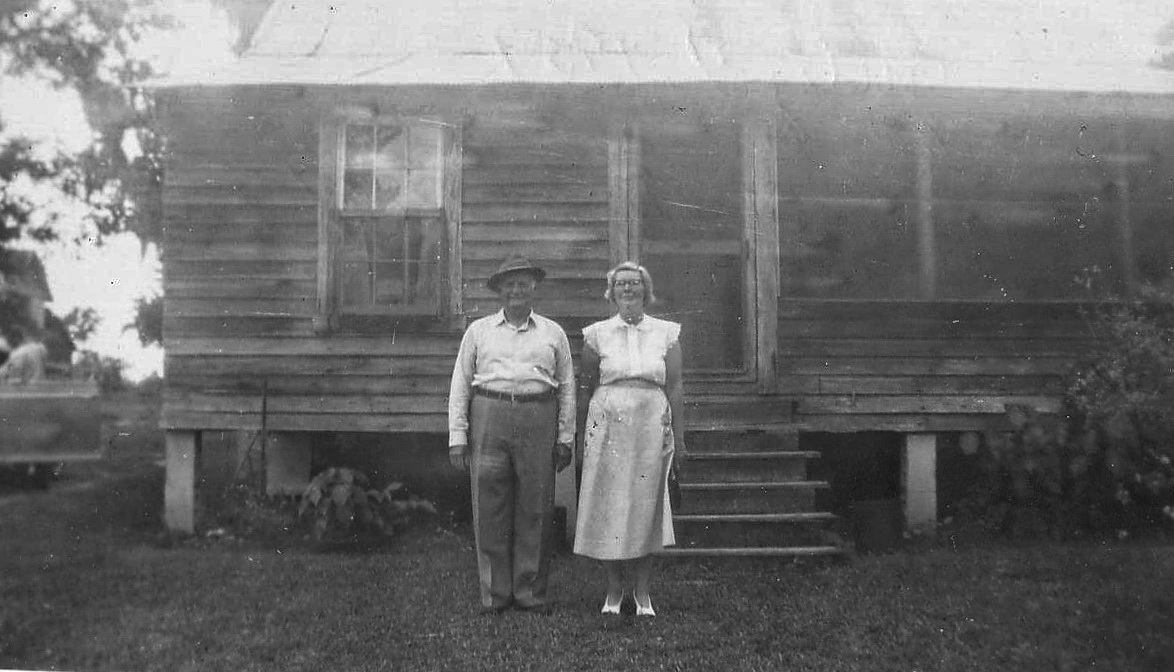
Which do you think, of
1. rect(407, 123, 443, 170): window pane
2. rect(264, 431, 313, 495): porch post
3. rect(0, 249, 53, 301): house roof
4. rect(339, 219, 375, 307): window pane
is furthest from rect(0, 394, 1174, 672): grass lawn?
rect(407, 123, 443, 170): window pane

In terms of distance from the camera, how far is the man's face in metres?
4.25

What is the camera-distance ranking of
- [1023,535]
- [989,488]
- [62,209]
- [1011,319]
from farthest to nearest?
[1011,319] < [989,488] < [1023,535] < [62,209]

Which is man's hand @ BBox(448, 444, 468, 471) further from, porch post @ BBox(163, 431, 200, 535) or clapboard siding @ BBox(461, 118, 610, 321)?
porch post @ BBox(163, 431, 200, 535)

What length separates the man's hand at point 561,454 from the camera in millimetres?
4336

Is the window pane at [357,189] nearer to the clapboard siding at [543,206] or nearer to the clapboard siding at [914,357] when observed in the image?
the clapboard siding at [543,206]

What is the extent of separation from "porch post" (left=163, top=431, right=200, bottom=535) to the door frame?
3489 mm

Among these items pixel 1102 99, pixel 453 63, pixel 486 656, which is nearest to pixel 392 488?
pixel 486 656

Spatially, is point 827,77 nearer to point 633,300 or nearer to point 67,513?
point 633,300

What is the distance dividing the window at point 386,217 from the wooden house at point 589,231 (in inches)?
0.8

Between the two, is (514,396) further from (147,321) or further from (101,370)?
(147,321)

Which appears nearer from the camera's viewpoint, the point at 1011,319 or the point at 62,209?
the point at 62,209

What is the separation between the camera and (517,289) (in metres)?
4.26

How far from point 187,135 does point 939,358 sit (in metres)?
5.84

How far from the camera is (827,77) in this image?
18.1ft
